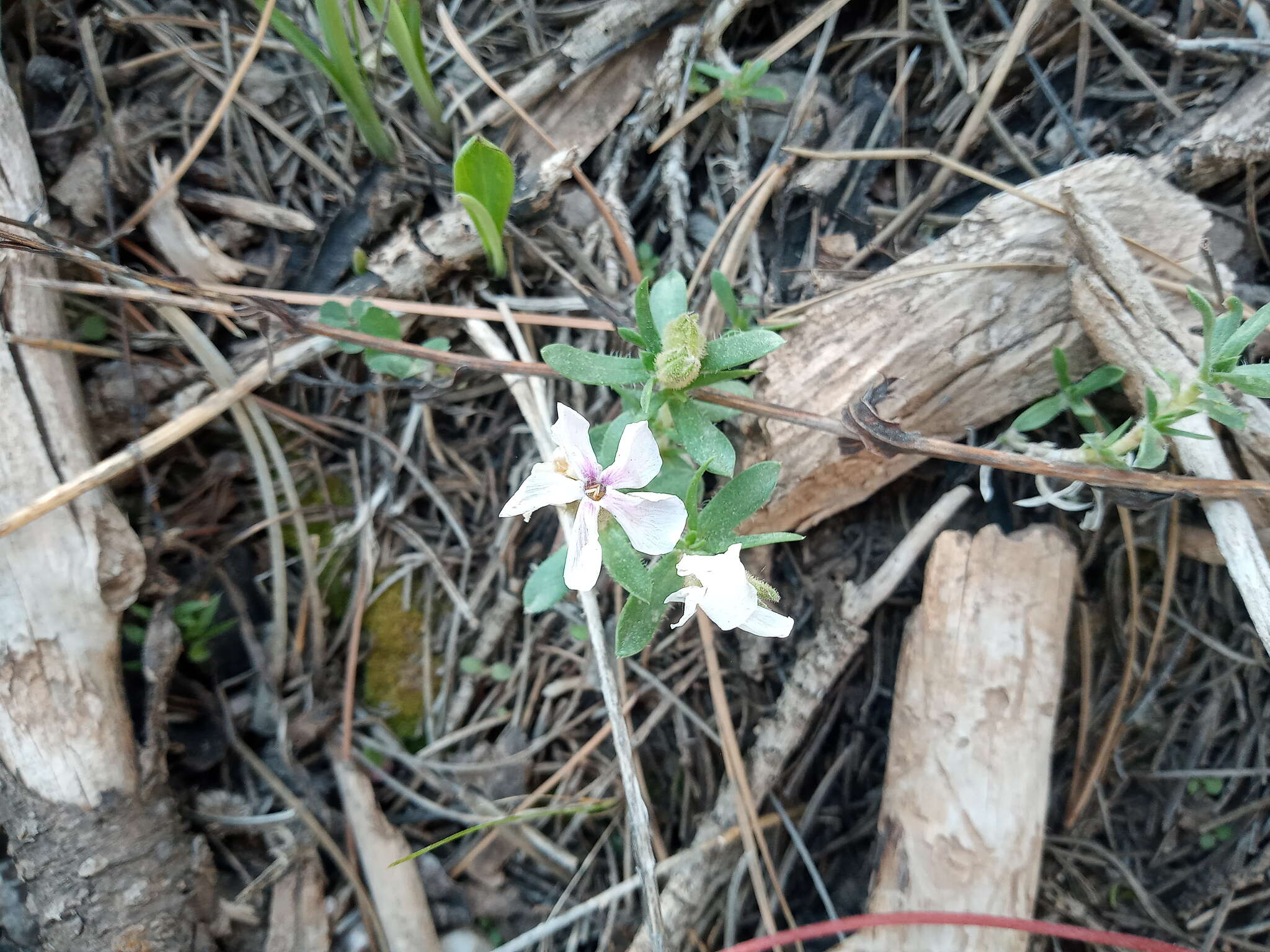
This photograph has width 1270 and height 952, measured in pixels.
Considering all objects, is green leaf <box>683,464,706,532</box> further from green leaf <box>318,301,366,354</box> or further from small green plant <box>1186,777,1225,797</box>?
small green plant <box>1186,777,1225,797</box>

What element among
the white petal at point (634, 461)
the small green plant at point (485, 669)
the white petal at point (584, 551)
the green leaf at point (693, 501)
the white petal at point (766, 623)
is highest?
the white petal at point (634, 461)

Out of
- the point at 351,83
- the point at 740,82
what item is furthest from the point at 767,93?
the point at 351,83

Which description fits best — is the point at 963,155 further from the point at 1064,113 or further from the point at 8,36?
the point at 8,36

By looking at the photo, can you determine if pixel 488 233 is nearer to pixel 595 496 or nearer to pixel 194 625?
pixel 595 496

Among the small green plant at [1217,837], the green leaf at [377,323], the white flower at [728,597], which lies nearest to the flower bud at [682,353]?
the white flower at [728,597]

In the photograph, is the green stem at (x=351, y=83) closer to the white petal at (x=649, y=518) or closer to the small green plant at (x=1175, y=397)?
the white petal at (x=649, y=518)

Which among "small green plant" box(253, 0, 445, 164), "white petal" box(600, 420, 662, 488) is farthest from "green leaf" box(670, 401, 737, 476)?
"small green plant" box(253, 0, 445, 164)
